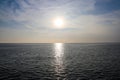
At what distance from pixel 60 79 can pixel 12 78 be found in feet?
39.6

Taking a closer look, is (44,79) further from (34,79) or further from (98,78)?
(98,78)

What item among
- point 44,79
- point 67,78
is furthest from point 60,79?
point 44,79

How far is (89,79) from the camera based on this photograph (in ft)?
90.2

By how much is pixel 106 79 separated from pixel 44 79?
1499cm

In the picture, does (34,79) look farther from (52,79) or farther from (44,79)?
(52,79)

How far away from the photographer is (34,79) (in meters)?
27.9

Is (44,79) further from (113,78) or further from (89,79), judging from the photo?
(113,78)

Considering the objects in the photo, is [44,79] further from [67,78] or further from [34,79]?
[67,78]

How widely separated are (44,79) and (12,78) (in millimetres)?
8129

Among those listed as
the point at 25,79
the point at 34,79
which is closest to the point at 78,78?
the point at 34,79

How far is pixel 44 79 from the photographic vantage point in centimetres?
2795

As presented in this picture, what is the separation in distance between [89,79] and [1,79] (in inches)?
845

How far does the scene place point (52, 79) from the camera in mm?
28062

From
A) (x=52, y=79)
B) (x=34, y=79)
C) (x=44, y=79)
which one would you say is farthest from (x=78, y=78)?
(x=34, y=79)
